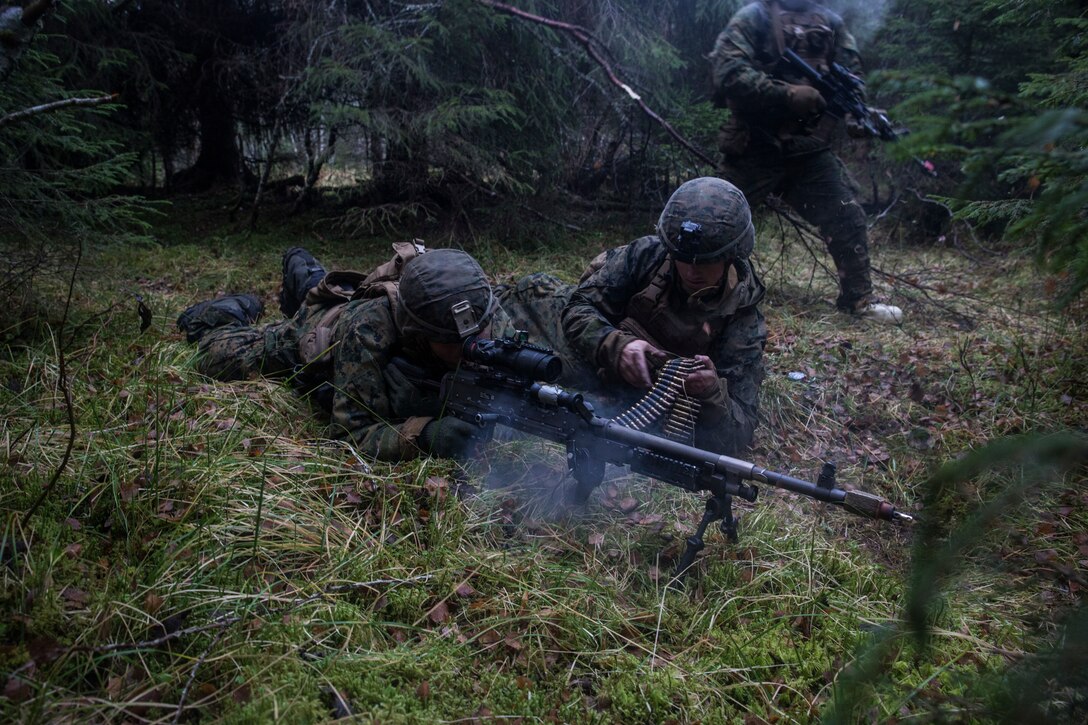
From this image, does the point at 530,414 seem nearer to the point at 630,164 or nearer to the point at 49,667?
the point at 49,667

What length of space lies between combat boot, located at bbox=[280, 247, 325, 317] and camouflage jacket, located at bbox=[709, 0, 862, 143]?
3800 mm

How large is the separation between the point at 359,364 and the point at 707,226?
6.51ft

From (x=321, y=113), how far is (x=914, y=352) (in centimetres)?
572

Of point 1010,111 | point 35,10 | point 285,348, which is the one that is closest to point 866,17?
point 1010,111

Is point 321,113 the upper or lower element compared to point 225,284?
upper

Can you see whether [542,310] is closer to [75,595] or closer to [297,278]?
[297,278]

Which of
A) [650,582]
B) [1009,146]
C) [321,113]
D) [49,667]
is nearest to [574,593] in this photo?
[650,582]

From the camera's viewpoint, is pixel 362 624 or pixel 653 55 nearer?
pixel 362 624

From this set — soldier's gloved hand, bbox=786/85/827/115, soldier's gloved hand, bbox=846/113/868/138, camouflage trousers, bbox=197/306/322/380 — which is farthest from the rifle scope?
soldier's gloved hand, bbox=846/113/868/138

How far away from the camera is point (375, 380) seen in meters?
3.81

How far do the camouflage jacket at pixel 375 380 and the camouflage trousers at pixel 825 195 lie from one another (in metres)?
3.56

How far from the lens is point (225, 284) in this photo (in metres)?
6.75

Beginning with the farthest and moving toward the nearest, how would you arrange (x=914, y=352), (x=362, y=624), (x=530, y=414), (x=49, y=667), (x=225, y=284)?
(x=225, y=284) < (x=914, y=352) < (x=530, y=414) < (x=362, y=624) < (x=49, y=667)

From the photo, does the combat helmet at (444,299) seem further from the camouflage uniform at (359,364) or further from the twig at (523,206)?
the twig at (523,206)
